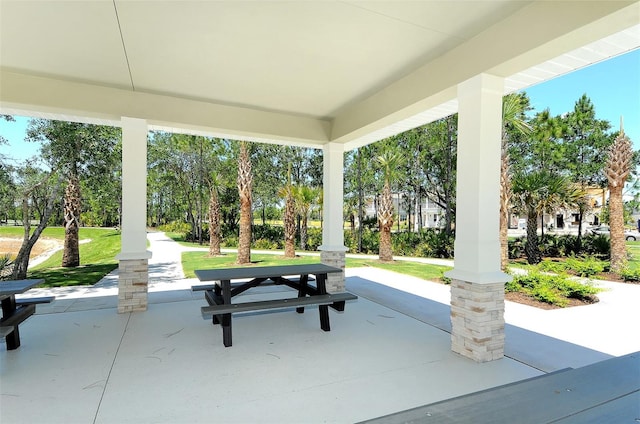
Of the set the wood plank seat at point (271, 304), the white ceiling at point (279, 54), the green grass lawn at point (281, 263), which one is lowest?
the green grass lawn at point (281, 263)

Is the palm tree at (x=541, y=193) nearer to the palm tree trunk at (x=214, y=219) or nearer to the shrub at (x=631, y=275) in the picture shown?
the shrub at (x=631, y=275)

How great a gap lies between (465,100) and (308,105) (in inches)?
107

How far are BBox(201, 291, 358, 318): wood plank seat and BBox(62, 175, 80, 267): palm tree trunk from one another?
670 cm

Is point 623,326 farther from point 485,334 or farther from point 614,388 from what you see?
point 614,388

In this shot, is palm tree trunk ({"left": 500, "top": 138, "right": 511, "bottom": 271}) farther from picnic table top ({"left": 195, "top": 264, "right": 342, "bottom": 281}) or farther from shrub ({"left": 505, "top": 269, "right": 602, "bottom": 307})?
picnic table top ({"left": 195, "top": 264, "right": 342, "bottom": 281})

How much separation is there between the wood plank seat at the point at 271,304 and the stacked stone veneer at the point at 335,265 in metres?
1.78

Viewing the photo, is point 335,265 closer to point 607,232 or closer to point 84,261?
point 84,261

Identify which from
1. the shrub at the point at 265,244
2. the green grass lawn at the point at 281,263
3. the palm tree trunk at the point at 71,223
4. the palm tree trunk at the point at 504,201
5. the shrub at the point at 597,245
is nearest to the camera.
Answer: the palm tree trunk at the point at 504,201

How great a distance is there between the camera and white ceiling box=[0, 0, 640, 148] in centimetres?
281

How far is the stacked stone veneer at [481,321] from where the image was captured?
3217 millimetres

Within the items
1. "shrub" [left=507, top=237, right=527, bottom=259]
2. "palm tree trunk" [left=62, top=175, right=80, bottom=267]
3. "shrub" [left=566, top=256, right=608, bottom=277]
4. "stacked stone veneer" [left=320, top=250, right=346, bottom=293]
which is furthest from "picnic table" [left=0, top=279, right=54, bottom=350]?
"shrub" [left=507, top=237, right=527, bottom=259]

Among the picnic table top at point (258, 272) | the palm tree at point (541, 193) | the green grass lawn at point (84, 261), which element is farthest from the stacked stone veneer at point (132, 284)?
the palm tree at point (541, 193)

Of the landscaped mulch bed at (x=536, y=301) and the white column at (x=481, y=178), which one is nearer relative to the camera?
the white column at (x=481, y=178)

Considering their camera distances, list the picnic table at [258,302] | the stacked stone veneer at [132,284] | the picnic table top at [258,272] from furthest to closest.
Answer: the stacked stone veneer at [132,284], the picnic table top at [258,272], the picnic table at [258,302]
